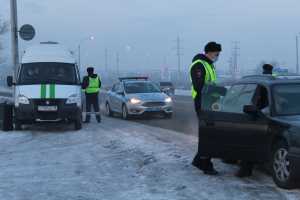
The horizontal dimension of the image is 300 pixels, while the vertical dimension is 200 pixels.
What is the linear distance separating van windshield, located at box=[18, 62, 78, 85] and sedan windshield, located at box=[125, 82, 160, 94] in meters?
5.69

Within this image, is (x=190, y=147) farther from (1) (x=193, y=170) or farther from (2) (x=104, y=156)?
(1) (x=193, y=170)

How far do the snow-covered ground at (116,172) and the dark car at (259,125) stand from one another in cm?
36

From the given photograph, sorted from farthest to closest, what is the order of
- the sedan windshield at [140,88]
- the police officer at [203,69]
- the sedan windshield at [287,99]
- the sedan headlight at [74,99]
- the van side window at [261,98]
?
1. the sedan windshield at [140,88]
2. the sedan headlight at [74,99]
3. the police officer at [203,69]
4. the van side window at [261,98]
5. the sedan windshield at [287,99]

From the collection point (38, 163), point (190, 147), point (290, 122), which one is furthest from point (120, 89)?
point (290, 122)

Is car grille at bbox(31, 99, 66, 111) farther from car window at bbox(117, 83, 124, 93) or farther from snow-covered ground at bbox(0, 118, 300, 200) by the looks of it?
car window at bbox(117, 83, 124, 93)

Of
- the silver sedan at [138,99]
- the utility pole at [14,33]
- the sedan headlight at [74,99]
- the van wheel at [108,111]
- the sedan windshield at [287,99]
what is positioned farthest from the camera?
the van wheel at [108,111]

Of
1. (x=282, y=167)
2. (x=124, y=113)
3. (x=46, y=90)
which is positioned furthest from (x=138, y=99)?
(x=282, y=167)

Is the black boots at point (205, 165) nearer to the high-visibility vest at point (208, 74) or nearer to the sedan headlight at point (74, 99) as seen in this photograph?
the high-visibility vest at point (208, 74)

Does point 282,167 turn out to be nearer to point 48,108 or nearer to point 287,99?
point 287,99

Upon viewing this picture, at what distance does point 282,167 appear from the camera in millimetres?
7898


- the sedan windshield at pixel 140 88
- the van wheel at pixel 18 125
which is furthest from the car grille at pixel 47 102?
the sedan windshield at pixel 140 88

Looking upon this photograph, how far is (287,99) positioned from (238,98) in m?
0.89

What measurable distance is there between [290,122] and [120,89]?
16295 mm

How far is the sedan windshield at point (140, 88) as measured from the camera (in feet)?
76.5
